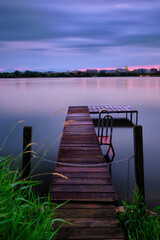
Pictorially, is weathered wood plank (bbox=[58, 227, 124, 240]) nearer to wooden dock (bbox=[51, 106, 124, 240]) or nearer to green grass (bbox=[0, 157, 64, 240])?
wooden dock (bbox=[51, 106, 124, 240])

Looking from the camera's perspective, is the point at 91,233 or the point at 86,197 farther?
the point at 86,197

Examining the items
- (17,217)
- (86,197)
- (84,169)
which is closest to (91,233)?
(86,197)

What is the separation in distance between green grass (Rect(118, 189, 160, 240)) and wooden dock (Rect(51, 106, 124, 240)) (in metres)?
0.35

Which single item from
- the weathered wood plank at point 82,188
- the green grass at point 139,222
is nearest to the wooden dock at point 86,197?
the weathered wood plank at point 82,188

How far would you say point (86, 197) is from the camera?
161 inches

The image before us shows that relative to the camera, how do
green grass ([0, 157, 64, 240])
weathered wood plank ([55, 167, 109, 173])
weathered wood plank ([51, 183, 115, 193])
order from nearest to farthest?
green grass ([0, 157, 64, 240])
weathered wood plank ([51, 183, 115, 193])
weathered wood plank ([55, 167, 109, 173])

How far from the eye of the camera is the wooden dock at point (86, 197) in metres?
3.13

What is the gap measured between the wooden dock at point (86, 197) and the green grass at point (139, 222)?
0.35 m

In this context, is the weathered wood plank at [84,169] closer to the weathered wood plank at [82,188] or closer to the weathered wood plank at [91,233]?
the weathered wood plank at [82,188]

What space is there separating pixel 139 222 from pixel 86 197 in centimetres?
101

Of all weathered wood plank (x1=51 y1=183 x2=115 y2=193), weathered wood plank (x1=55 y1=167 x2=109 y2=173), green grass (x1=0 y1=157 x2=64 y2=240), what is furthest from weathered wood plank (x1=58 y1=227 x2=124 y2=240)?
weathered wood plank (x1=55 y1=167 x2=109 y2=173)

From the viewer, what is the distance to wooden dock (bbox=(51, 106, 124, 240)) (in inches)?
123

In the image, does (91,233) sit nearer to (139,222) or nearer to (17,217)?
(139,222)

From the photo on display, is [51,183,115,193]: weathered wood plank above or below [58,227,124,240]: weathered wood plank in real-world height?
above
